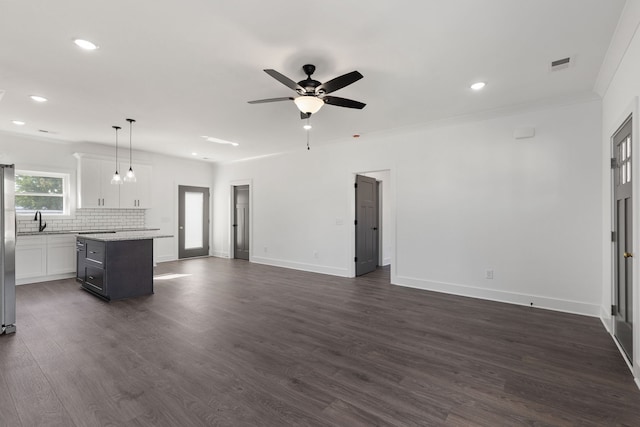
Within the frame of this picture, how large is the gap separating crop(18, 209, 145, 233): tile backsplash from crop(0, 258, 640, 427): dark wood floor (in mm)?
2088

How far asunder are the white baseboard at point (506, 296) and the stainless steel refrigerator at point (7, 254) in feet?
17.1

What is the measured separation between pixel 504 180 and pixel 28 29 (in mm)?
5505

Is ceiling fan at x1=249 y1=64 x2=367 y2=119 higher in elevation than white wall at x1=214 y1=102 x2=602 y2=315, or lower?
higher

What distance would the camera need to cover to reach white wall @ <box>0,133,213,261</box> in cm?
568

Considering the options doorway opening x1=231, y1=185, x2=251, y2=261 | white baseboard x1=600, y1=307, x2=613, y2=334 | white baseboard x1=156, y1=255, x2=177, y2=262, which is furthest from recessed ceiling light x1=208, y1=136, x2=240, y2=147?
white baseboard x1=600, y1=307, x2=613, y2=334

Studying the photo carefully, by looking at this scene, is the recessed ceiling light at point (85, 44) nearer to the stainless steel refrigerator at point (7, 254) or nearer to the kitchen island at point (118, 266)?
the stainless steel refrigerator at point (7, 254)

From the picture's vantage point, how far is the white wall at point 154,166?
18.6 ft

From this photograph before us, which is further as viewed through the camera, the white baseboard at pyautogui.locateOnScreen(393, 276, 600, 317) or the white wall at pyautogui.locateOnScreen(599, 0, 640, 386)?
the white baseboard at pyautogui.locateOnScreen(393, 276, 600, 317)

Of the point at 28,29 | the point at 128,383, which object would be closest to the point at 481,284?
the point at 128,383

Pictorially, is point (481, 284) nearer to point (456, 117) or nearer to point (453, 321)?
point (453, 321)

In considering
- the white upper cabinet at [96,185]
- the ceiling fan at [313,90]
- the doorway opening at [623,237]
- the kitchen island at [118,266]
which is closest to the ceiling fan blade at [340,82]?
the ceiling fan at [313,90]

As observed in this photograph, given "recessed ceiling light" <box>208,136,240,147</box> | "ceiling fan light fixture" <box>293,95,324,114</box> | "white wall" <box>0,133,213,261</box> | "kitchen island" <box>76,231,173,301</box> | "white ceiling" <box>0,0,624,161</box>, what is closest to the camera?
"white ceiling" <box>0,0,624,161</box>

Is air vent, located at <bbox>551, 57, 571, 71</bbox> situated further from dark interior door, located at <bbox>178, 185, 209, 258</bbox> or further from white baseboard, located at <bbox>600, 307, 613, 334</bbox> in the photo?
dark interior door, located at <bbox>178, 185, 209, 258</bbox>

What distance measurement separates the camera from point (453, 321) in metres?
3.61
